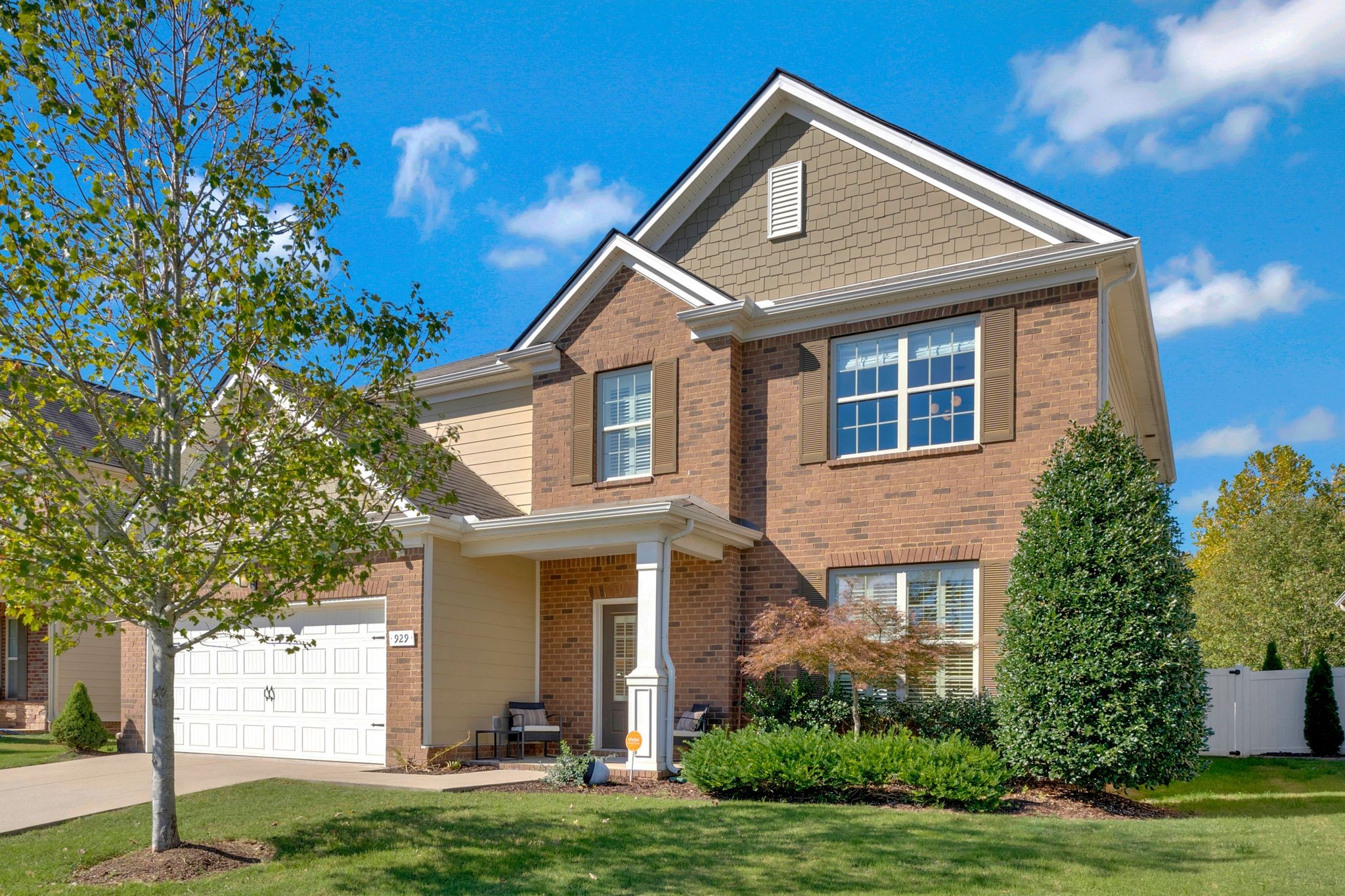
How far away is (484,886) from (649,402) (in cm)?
888

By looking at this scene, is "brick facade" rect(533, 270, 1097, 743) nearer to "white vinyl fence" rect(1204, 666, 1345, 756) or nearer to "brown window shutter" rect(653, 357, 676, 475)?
"brown window shutter" rect(653, 357, 676, 475)

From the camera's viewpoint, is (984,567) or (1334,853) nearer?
(1334,853)

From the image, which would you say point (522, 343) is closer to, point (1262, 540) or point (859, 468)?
point (859, 468)

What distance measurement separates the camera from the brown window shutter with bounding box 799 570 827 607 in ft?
46.2

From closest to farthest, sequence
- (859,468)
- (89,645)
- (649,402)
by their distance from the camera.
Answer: (859,468) → (649,402) → (89,645)

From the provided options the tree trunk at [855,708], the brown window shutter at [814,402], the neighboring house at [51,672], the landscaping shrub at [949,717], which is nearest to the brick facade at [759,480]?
the brown window shutter at [814,402]

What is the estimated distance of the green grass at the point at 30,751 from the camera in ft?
51.0

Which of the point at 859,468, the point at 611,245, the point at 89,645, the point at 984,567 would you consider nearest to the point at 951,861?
the point at 984,567

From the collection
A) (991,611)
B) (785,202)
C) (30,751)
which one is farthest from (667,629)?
(30,751)

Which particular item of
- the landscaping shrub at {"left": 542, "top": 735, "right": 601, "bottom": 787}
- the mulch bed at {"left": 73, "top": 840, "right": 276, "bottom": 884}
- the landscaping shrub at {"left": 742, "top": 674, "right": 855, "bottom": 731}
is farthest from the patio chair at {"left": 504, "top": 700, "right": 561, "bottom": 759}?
the mulch bed at {"left": 73, "top": 840, "right": 276, "bottom": 884}

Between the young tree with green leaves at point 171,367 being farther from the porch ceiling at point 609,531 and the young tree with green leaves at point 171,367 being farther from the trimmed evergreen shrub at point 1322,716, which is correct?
the trimmed evergreen shrub at point 1322,716

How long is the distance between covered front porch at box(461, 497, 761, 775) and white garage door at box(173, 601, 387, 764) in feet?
7.06

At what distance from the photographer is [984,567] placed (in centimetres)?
1298

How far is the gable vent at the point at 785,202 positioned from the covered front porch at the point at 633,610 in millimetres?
4395
